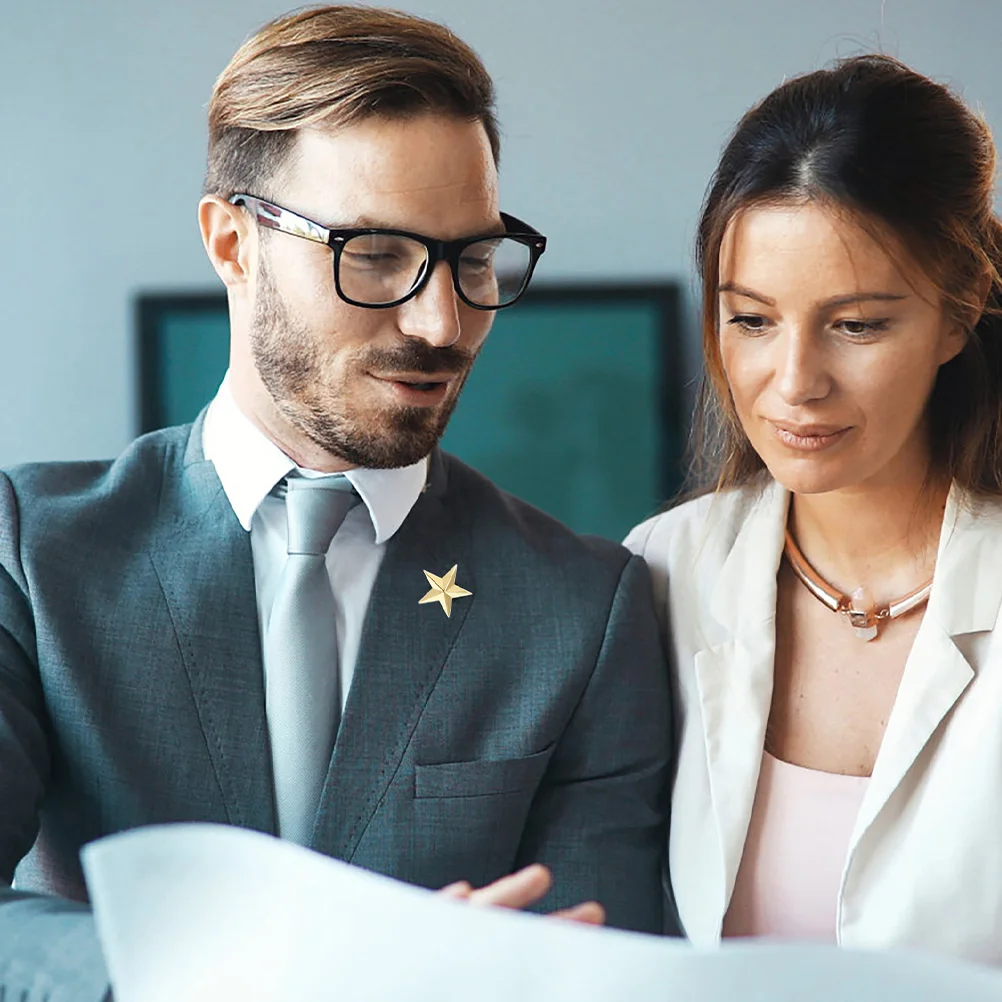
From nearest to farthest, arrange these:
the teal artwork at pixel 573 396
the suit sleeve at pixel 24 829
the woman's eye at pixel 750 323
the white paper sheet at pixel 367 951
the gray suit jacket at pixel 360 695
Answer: the white paper sheet at pixel 367 951
the suit sleeve at pixel 24 829
the gray suit jacket at pixel 360 695
the woman's eye at pixel 750 323
the teal artwork at pixel 573 396

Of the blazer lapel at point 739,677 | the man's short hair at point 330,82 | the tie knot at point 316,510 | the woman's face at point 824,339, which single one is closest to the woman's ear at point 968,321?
the woman's face at point 824,339

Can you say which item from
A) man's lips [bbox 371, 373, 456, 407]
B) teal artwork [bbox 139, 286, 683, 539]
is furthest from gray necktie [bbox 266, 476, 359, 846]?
teal artwork [bbox 139, 286, 683, 539]

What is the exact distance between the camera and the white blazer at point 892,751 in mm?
1193

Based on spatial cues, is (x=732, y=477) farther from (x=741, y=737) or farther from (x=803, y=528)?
(x=741, y=737)

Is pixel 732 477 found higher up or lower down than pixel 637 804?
higher up

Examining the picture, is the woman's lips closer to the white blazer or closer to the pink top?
the white blazer

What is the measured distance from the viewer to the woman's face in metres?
1.21

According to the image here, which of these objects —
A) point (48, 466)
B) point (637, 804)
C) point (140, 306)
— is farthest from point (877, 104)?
point (140, 306)

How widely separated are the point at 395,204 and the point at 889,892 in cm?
74

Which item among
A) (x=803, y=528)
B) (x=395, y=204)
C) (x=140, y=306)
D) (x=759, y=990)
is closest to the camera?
(x=759, y=990)

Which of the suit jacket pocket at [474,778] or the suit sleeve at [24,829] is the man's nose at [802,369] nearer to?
the suit jacket pocket at [474,778]

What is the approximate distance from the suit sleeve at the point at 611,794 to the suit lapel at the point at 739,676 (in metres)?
0.06

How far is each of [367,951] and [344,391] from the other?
73 centimetres

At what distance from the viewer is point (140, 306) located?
339 centimetres
